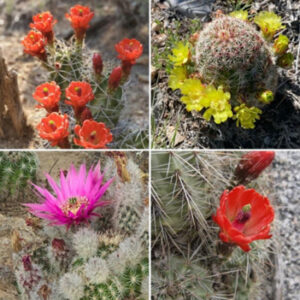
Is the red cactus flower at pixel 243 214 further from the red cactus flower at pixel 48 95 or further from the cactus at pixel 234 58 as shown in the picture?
the red cactus flower at pixel 48 95

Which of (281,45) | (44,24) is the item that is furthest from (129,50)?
(281,45)

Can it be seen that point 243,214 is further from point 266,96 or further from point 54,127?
point 54,127

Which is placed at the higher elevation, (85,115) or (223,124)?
(85,115)

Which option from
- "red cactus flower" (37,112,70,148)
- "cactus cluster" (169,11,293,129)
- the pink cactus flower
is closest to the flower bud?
the pink cactus flower

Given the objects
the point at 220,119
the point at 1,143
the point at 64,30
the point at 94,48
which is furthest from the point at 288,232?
the point at 64,30

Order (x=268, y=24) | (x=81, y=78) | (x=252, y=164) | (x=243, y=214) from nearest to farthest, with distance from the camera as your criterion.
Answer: (x=243, y=214), (x=252, y=164), (x=268, y=24), (x=81, y=78)

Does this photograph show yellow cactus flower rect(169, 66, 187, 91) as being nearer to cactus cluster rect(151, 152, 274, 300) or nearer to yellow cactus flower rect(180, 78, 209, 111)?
yellow cactus flower rect(180, 78, 209, 111)

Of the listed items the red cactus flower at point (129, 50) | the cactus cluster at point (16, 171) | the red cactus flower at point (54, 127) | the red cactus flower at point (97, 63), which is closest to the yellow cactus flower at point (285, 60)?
the red cactus flower at point (129, 50)
